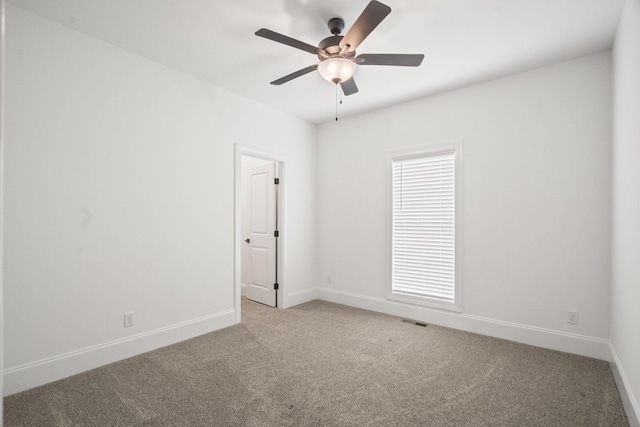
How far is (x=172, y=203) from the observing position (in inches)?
137

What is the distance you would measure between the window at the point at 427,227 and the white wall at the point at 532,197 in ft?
0.37

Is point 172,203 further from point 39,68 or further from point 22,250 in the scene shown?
point 39,68

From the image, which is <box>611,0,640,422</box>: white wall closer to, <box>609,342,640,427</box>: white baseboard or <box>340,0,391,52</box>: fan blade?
<box>609,342,640,427</box>: white baseboard

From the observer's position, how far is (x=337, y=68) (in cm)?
267

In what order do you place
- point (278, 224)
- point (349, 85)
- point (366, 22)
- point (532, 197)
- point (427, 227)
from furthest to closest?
point (278, 224) < point (427, 227) < point (532, 197) < point (349, 85) < point (366, 22)

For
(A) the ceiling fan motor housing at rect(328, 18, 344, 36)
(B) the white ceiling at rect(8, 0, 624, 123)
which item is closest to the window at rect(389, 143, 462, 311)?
(B) the white ceiling at rect(8, 0, 624, 123)

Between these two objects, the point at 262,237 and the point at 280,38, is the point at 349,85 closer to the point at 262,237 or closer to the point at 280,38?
the point at 280,38

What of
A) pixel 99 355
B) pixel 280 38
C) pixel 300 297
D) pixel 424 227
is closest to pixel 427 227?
pixel 424 227

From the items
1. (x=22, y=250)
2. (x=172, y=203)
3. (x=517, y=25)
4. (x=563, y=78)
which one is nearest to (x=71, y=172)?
(x=22, y=250)

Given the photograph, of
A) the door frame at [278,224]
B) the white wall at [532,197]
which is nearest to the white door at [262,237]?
the door frame at [278,224]

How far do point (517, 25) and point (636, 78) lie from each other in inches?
37.7

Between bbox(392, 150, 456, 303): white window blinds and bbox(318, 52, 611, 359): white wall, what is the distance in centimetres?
16

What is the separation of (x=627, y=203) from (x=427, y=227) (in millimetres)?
1987

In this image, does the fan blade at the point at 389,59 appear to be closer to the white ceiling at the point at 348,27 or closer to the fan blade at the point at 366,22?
the fan blade at the point at 366,22
